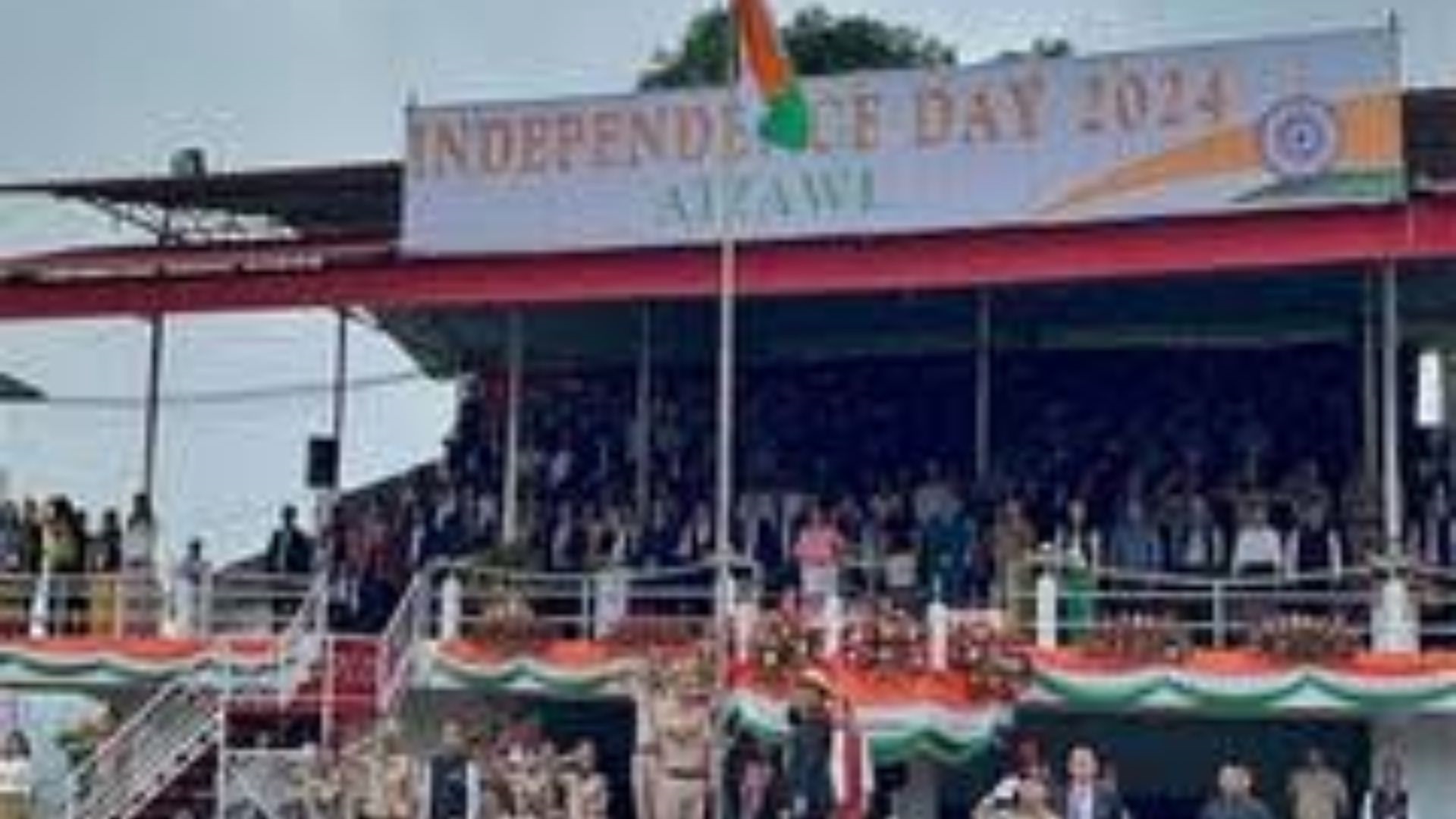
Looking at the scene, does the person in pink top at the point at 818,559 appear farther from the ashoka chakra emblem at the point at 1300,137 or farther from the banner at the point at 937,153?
the ashoka chakra emblem at the point at 1300,137

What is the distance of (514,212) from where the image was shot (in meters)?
29.3

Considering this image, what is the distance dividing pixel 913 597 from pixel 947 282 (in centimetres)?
270

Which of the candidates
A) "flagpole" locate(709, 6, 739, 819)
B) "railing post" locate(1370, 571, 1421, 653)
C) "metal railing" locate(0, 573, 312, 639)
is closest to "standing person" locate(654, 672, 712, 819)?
"flagpole" locate(709, 6, 739, 819)

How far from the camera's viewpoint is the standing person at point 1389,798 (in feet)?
77.7

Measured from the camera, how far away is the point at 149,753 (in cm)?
2828

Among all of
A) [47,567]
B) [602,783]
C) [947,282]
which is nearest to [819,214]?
[947,282]

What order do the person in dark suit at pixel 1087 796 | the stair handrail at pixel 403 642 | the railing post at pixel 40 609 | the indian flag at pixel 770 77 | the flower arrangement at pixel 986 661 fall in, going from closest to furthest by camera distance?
the person in dark suit at pixel 1087 796, the flower arrangement at pixel 986 661, the indian flag at pixel 770 77, the stair handrail at pixel 403 642, the railing post at pixel 40 609

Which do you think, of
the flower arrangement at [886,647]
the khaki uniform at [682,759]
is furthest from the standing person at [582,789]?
the flower arrangement at [886,647]

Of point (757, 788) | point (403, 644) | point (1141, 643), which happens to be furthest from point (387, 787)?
point (1141, 643)

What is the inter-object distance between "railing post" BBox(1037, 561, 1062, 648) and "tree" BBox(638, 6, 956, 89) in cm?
2456

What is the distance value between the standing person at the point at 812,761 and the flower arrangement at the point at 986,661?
198cm

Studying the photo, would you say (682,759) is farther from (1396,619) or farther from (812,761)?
(1396,619)

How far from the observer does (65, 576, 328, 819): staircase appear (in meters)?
27.8

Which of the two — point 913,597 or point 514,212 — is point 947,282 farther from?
point 514,212
